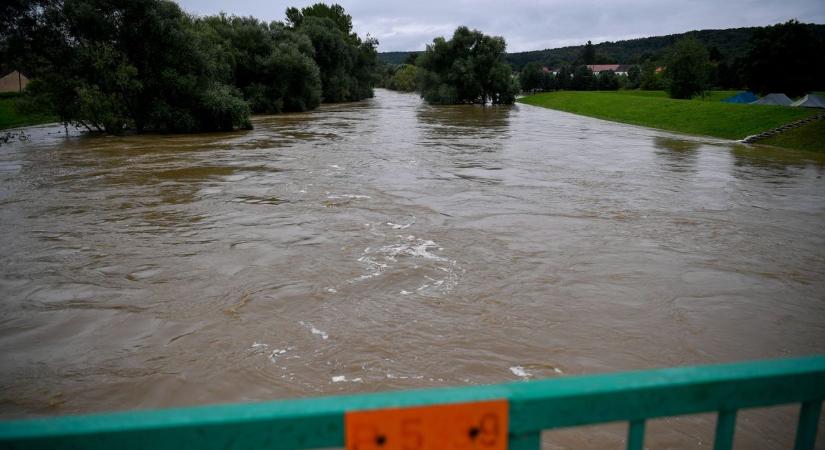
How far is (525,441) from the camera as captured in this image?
1472mm

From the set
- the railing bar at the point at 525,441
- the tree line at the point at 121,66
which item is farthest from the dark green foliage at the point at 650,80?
the railing bar at the point at 525,441

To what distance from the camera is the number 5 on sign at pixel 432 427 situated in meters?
1.38

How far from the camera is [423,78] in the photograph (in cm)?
6862

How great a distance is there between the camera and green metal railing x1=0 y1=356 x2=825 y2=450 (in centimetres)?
127

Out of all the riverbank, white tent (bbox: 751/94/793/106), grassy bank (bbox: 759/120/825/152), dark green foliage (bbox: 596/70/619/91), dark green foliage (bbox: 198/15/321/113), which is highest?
dark green foliage (bbox: 596/70/619/91)

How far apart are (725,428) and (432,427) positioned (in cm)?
93

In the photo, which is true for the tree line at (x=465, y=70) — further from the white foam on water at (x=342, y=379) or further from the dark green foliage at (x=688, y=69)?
the white foam on water at (x=342, y=379)

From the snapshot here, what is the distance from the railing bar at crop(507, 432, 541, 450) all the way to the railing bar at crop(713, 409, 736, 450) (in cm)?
57

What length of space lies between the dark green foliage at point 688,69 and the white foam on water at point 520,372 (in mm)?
62650

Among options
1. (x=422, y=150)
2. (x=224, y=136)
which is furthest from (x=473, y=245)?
(x=224, y=136)

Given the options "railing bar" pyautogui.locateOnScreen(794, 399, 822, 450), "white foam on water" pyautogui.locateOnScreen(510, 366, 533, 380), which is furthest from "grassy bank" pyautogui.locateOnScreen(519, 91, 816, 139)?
"railing bar" pyautogui.locateOnScreen(794, 399, 822, 450)

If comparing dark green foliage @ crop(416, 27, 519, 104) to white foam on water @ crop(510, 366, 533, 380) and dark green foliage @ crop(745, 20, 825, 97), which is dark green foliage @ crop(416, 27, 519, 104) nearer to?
dark green foliage @ crop(745, 20, 825, 97)

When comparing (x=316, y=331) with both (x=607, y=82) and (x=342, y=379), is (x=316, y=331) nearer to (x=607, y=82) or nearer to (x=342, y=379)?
(x=342, y=379)

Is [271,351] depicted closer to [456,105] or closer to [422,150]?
[422,150]
